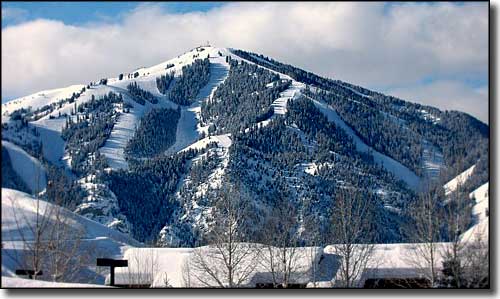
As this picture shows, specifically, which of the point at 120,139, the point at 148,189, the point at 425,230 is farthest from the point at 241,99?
the point at 425,230

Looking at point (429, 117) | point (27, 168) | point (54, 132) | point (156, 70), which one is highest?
point (156, 70)

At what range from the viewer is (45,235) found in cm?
1114

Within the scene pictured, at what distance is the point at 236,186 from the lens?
14727mm

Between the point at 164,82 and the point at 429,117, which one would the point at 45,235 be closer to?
the point at 164,82

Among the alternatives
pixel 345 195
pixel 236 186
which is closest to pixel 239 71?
pixel 236 186

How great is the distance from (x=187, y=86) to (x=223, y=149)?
239 cm

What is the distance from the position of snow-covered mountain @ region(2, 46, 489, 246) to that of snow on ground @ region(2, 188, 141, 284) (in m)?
0.15

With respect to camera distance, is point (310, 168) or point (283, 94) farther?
point (283, 94)

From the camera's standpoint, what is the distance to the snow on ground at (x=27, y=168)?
10297mm

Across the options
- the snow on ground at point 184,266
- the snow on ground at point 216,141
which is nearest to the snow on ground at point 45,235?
the snow on ground at point 184,266

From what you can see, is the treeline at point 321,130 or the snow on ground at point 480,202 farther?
the treeline at point 321,130

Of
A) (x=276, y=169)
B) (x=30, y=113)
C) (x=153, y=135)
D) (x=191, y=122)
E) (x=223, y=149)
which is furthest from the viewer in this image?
(x=223, y=149)

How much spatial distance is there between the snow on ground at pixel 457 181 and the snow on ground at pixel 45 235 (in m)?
4.18

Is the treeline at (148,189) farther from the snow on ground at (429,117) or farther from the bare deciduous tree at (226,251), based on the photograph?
the snow on ground at (429,117)
